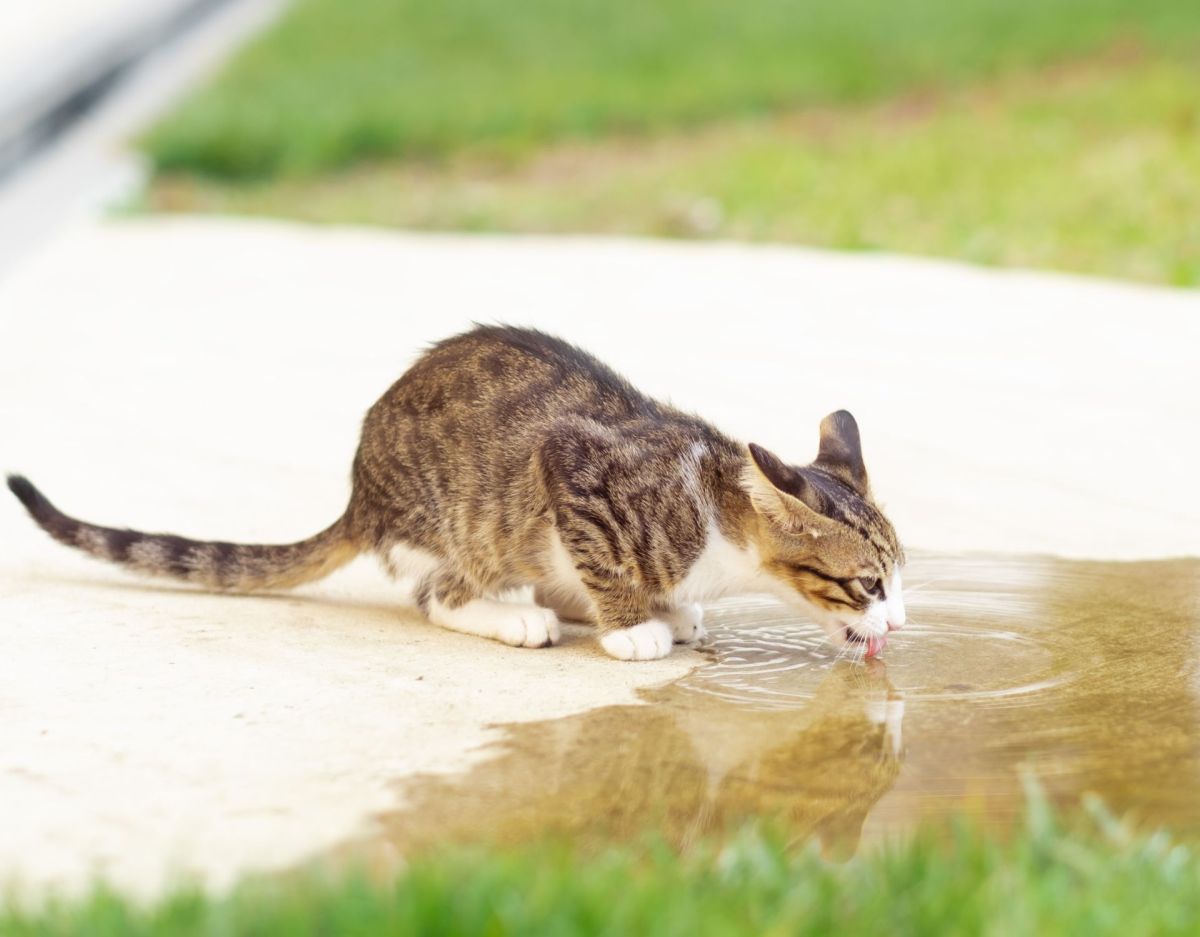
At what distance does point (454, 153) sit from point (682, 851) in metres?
12.3

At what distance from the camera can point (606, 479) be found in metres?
4.27

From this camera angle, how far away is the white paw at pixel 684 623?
437cm

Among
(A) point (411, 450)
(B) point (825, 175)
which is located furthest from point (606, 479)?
(B) point (825, 175)

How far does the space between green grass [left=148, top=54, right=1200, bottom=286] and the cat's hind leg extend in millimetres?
5222

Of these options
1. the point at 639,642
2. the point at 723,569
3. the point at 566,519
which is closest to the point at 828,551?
the point at 723,569

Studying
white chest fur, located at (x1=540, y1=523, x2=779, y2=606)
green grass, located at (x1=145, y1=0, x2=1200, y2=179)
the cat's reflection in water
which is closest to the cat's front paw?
white chest fur, located at (x1=540, y1=523, x2=779, y2=606)

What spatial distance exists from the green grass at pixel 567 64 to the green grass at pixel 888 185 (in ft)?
1.33

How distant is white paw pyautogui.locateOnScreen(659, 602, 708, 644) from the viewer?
4.37 metres

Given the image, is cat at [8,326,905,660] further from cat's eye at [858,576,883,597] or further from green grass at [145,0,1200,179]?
green grass at [145,0,1200,179]

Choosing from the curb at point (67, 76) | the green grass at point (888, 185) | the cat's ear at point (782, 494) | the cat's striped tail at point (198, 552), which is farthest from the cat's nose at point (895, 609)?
the curb at point (67, 76)

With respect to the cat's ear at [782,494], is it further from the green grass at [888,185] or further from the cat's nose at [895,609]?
the green grass at [888,185]

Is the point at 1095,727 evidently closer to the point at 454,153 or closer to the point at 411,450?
the point at 411,450

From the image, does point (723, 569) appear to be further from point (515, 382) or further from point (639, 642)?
point (515, 382)

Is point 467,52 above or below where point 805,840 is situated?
above
